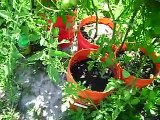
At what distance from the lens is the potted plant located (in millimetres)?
1514

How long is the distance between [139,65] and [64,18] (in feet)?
1.70

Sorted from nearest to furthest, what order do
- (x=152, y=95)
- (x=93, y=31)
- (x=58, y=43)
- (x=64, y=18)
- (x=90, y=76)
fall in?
1. (x=58, y=43)
2. (x=152, y=95)
3. (x=64, y=18)
4. (x=90, y=76)
5. (x=93, y=31)

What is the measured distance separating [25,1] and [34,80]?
1.67 ft

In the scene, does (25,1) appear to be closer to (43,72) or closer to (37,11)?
(37,11)

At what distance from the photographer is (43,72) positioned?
6.89 ft

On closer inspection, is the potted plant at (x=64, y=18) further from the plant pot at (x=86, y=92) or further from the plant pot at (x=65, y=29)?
the plant pot at (x=86, y=92)

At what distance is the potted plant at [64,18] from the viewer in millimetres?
1514

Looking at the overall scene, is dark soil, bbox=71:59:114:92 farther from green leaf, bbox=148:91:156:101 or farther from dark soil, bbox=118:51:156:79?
green leaf, bbox=148:91:156:101

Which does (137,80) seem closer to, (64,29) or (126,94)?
(126,94)

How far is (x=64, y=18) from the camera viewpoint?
174 centimetres

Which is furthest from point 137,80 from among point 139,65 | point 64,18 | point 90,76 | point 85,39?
point 64,18

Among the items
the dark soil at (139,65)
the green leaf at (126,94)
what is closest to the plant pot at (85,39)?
the dark soil at (139,65)

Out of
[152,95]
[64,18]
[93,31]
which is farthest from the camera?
[93,31]

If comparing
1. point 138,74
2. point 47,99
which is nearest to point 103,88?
point 138,74
